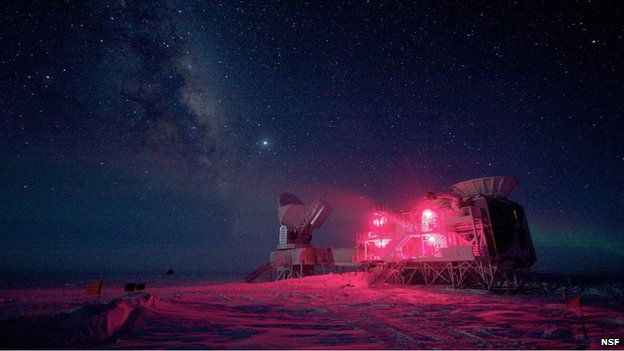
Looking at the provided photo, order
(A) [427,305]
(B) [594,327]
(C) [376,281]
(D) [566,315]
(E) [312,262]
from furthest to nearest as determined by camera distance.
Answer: (E) [312,262]
(C) [376,281]
(A) [427,305]
(D) [566,315]
(B) [594,327]

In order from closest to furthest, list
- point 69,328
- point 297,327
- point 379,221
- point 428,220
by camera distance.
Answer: point 69,328, point 297,327, point 428,220, point 379,221

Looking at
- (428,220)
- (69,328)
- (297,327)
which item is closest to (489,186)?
(428,220)

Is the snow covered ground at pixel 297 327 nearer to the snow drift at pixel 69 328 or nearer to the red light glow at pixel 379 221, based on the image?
the snow drift at pixel 69 328

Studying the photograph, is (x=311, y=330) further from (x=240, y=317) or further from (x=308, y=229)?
(x=308, y=229)

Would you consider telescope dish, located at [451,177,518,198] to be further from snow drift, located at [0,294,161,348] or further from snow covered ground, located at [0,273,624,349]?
snow drift, located at [0,294,161,348]

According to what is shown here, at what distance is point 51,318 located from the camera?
870cm

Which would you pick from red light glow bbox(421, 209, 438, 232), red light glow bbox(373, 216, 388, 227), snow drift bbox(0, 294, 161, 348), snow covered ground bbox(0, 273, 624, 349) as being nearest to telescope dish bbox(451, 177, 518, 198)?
red light glow bbox(421, 209, 438, 232)

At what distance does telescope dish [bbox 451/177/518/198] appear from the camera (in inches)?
1248

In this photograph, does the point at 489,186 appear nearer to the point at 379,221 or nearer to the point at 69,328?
the point at 379,221

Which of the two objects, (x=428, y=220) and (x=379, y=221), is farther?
(x=379, y=221)

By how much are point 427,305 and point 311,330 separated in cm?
1027

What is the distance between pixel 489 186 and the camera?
3186 centimetres

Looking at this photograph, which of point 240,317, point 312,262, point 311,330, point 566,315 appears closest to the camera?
point 311,330

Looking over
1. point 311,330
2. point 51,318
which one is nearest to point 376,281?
point 311,330
